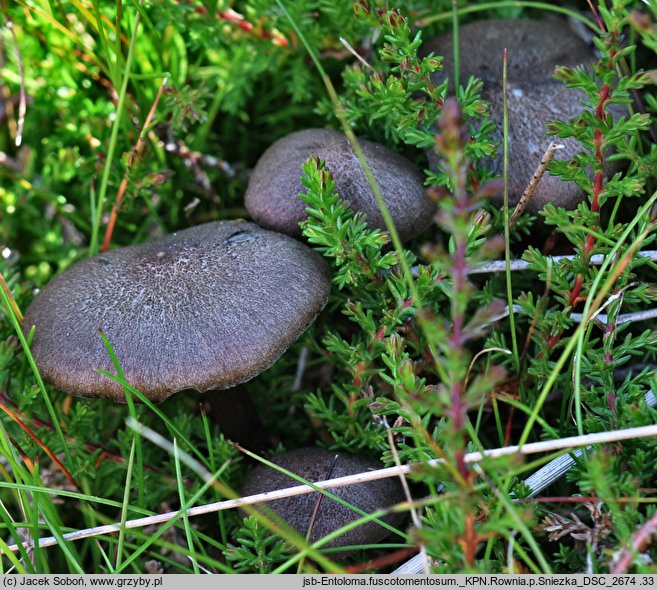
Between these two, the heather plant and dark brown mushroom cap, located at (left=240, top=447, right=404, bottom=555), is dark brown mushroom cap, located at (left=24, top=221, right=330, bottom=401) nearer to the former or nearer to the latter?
the heather plant

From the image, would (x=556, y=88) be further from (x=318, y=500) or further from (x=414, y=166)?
(x=318, y=500)

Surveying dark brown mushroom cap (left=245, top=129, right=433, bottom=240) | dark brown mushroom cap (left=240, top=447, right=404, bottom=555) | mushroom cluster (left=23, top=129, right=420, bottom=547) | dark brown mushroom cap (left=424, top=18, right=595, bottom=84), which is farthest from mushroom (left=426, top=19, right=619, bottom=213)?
dark brown mushroom cap (left=240, top=447, right=404, bottom=555)

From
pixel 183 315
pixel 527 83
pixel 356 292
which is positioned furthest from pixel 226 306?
pixel 527 83

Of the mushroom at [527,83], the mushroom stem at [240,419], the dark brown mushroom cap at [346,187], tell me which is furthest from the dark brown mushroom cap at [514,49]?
the mushroom stem at [240,419]

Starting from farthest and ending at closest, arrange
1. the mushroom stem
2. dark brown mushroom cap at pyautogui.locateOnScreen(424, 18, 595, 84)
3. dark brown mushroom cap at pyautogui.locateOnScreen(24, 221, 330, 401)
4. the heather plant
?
dark brown mushroom cap at pyautogui.locateOnScreen(424, 18, 595, 84) < the mushroom stem < dark brown mushroom cap at pyautogui.locateOnScreen(24, 221, 330, 401) < the heather plant

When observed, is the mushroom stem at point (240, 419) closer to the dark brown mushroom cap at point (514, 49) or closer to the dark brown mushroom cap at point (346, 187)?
the dark brown mushroom cap at point (346, 187)

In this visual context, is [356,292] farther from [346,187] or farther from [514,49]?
[514,49]

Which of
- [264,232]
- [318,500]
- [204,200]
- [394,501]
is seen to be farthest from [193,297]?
[204,200]
